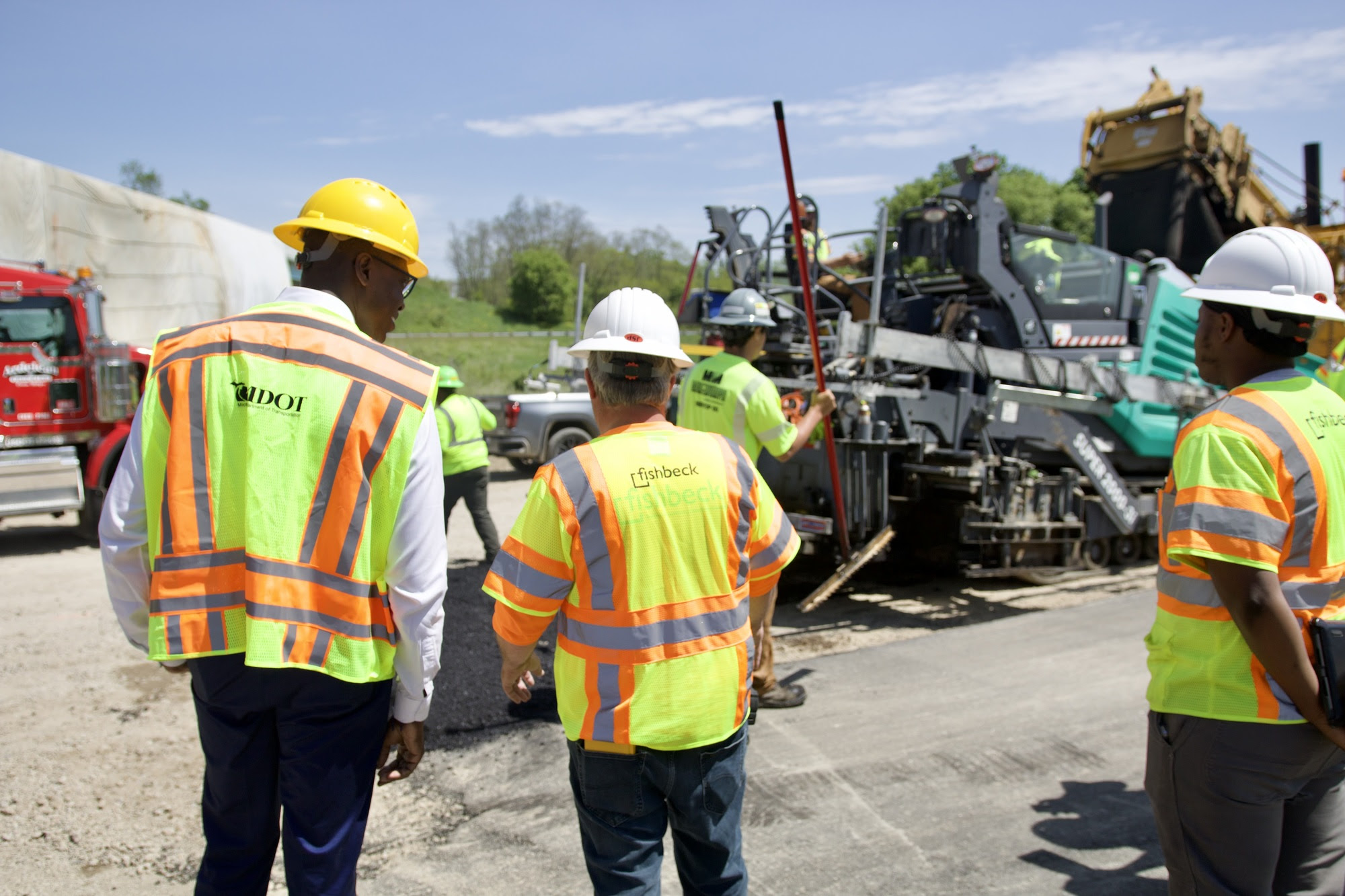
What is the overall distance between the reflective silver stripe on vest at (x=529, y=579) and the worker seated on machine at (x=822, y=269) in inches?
161

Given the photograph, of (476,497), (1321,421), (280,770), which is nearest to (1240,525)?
(1321,421)

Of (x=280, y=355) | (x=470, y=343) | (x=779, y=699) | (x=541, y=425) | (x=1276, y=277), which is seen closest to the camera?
(x=280, y=355)

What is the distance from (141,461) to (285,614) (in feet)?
→ 1.56

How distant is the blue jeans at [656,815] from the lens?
206 cm

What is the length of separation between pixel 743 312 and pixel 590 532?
2958 millimetres

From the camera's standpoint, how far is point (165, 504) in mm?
2014

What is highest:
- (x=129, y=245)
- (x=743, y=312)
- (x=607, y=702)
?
(x=129, y=245)

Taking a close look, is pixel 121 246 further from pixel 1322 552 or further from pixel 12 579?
pixel 1322 552

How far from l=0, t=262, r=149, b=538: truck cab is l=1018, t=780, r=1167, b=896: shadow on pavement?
922 cm

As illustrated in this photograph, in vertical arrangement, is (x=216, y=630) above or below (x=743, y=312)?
below

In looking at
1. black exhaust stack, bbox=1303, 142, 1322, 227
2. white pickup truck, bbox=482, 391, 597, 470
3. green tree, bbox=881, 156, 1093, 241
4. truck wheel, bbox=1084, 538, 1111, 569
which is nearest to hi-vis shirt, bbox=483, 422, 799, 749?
truck wheel, bbox=1084, 538, 1111, 569

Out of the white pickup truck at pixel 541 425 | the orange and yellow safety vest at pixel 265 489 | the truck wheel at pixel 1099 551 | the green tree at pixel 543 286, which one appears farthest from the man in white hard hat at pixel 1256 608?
the green tree at pixel 543 286

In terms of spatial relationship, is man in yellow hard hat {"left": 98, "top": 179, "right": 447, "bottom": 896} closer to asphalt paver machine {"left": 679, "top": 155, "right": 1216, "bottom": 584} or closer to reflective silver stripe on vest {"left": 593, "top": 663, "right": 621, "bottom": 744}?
reflective silver stripe on vest {"left": 593, "top": 663, "right": 621, "bottom": 744}

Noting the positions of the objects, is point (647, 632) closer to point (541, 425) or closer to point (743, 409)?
point (743, 409)
